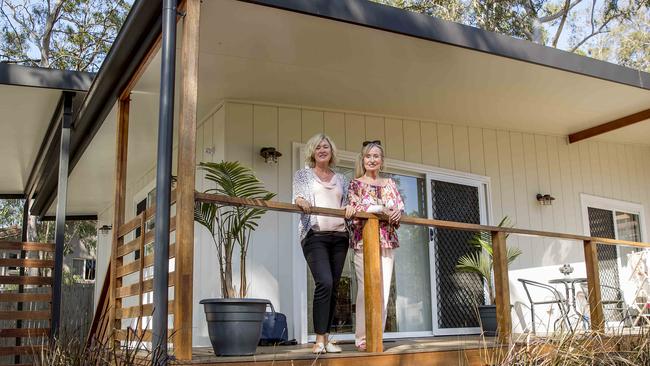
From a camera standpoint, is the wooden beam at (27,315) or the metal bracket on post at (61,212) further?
the wooden beam at (27,315)

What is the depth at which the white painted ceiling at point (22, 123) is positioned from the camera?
5414 mm

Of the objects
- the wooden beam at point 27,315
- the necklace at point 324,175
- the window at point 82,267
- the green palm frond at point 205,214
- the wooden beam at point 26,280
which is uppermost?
the window at point 82,267

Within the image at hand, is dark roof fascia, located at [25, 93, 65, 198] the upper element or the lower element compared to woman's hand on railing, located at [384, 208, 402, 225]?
upper

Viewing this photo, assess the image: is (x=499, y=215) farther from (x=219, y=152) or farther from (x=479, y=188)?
(x=219, y=152)

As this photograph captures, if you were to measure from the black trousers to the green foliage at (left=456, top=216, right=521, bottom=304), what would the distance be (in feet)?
9.03

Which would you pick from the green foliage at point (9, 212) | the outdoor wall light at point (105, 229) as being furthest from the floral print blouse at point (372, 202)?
the green foliage at point (9, 212)

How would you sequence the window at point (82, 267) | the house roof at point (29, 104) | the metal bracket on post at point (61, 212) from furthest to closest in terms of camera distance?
the window at point (82, 267), the metal bracket on post at point (61, 212), the house roof at point (29, 104)

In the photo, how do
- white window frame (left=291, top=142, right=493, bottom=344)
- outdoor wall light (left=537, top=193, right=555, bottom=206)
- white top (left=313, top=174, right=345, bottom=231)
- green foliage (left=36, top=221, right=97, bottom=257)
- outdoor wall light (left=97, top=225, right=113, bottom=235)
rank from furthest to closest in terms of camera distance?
green foliage (left=36, top=221, right=97, bottom=257)
outdoor wall light (left=97, top=225, right=113, bottom=235)
outdoor wall light (left=537, top=193, right=555, bottom=206)
white window frame (left=291, top=142, right=493, bottom=344)
white top (left=313, top=174, right=345, bottom=231)

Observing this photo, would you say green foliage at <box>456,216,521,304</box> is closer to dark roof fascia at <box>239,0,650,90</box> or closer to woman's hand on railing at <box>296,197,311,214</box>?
dark roof fascia at <box>239,0,650,90</box>

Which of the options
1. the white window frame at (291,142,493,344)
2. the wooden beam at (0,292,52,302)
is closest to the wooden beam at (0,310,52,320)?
the wooden beam at (0,292,52,302)

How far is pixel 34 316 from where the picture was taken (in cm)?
534

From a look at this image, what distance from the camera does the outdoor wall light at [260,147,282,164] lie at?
5443mm

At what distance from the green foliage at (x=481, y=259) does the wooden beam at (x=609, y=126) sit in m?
1.49

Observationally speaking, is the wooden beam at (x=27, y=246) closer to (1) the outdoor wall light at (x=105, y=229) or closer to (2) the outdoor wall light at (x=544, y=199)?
(1) the outdoor wall light at (x=105, y=229)
